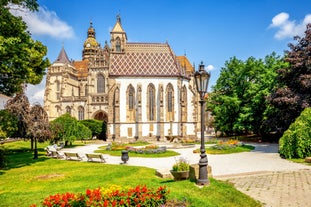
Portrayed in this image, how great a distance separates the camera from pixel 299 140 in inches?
637

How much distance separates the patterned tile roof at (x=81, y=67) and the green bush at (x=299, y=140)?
190ft

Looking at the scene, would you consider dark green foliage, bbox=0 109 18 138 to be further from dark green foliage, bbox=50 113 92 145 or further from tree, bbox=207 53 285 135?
tree, bbox=207 53 285 135

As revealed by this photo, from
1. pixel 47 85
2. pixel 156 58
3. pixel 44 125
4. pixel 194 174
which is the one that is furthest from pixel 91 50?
pixel 194 174

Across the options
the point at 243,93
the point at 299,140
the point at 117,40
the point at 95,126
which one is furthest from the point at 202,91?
the point at 117,40

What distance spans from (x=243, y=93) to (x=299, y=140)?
22.2 meters

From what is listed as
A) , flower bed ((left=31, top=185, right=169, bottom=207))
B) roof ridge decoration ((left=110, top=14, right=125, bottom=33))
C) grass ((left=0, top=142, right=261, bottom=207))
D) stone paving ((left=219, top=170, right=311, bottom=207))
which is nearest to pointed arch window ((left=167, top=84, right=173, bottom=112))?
roof ridge decoration ((left=110, top=14, right=125, bottom=33))

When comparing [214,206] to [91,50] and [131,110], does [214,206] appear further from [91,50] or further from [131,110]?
[91,50]

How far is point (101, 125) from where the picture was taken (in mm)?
44219

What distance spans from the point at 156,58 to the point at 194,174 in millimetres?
38799

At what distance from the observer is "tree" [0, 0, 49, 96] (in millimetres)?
13227

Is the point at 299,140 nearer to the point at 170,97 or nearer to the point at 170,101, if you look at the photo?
the point at 170,101

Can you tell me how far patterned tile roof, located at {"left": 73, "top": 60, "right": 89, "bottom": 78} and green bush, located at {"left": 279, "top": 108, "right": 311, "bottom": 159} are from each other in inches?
2278

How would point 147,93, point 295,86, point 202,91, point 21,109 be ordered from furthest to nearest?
point 147,93
point 295,86
point 21,109
point 202,91

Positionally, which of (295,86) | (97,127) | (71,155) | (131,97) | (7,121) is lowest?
(71,155)
